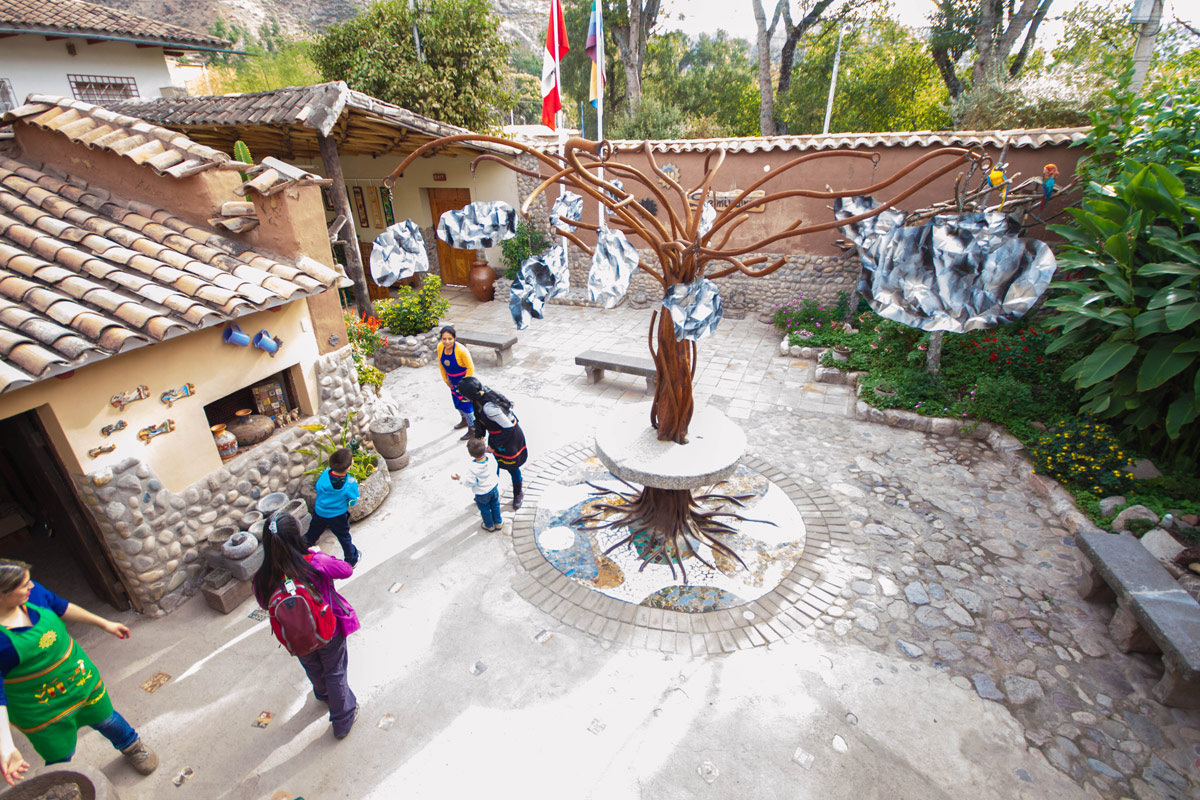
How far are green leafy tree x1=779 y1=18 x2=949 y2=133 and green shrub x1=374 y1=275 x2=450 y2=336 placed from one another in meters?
19.5

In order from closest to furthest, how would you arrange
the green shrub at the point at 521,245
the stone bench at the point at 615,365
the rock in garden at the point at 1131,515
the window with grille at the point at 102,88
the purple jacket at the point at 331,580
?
1. the purple jacket at the point at 331,580
2. the rock in garden at the point at 1131,515
3. the stone bench at the point at 615,365
4. the green shrub at the point at 521,245
5. the window with grille at the point at 102,88

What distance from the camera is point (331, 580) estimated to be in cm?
344

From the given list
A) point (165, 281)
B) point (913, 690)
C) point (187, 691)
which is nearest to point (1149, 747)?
point (913, 690)

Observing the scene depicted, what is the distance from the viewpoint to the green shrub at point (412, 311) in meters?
9.85

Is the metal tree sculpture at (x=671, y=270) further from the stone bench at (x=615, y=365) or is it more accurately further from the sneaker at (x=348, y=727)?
the stone bench at (x=615, y=365)

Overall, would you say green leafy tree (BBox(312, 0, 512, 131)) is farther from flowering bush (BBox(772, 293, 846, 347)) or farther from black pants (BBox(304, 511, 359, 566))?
black pants (BBox(304, 511, 359, 566))

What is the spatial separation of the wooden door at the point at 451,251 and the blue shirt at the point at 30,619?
11.4 meters

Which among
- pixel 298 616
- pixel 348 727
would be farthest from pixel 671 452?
pixel 348 727

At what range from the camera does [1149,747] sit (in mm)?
3441

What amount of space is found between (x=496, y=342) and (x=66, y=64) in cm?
1726

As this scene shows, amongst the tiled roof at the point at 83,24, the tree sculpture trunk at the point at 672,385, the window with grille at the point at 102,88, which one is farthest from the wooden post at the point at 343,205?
the window with grille at the point at 102,88

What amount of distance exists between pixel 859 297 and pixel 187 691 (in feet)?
36.6

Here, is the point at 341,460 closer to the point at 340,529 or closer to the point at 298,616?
the point at 340,529

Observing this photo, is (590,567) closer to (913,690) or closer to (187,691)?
(913,690)
